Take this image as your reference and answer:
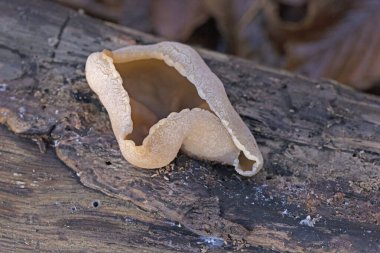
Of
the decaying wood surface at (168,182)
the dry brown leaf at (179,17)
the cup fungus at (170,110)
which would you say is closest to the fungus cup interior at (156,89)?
the cup fungus at (170,110)

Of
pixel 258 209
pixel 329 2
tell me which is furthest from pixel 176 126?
pixel 329 2

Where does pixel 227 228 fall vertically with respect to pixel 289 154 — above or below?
below

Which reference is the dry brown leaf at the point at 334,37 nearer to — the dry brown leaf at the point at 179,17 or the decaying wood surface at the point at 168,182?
the dry brown leaf at the point at 179,17

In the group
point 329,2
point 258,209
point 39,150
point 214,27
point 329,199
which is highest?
point 329,2

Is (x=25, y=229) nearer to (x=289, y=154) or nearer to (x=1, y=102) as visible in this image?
(x=1, y=102)

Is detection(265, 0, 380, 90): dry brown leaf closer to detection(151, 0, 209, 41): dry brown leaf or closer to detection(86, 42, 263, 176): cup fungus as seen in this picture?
detection(151, 0, 209, 41): dry brown leaf

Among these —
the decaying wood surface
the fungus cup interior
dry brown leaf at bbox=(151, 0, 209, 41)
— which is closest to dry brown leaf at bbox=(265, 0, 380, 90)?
dry brown leaf at bbox=(151, 0, 209, 41)
